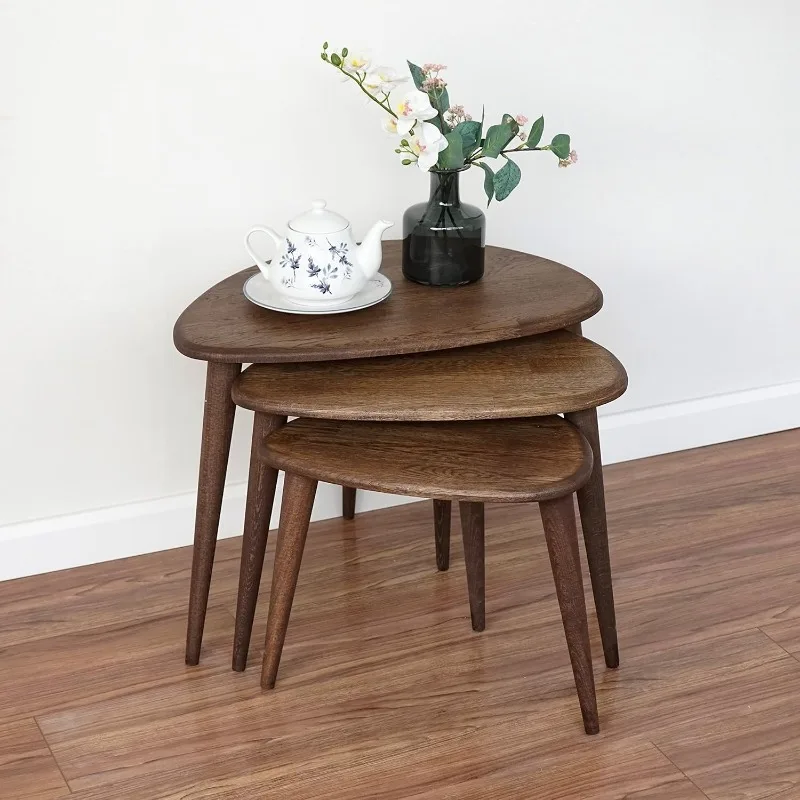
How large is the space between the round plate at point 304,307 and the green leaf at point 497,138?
0.25 meters

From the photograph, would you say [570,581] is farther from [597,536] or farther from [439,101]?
[439,101]

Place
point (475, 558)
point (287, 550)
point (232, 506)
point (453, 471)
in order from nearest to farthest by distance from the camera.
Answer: point (453, 471)
point (287, 550)
point (475, 558)
point (232, 506)

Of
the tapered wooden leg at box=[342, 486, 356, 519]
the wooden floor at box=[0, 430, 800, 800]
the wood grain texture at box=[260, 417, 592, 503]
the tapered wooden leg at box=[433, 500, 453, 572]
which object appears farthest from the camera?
the tapered wooden leg at box=[342, 486, 356, 519]

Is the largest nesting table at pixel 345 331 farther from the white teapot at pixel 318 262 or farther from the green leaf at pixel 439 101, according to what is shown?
the green leaf at pixel 439 101

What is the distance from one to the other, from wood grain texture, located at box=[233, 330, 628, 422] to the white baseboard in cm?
57

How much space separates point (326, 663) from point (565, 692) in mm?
368

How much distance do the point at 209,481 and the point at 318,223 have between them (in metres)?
0.41

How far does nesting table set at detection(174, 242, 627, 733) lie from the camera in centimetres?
148

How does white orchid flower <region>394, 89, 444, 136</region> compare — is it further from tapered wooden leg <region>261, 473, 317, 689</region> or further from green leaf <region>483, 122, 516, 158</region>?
tapered wooden leg <region>261, 473, 317, 689</region>

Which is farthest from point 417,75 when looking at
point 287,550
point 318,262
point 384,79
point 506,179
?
point 287,550

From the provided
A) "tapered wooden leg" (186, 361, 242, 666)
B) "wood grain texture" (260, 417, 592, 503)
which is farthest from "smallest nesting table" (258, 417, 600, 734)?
"tapered wooden leg" (186, 361, 242, 666)

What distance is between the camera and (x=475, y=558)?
1808 mm

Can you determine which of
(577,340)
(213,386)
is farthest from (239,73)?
(577,340)

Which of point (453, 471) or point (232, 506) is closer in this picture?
point (453, 471)
